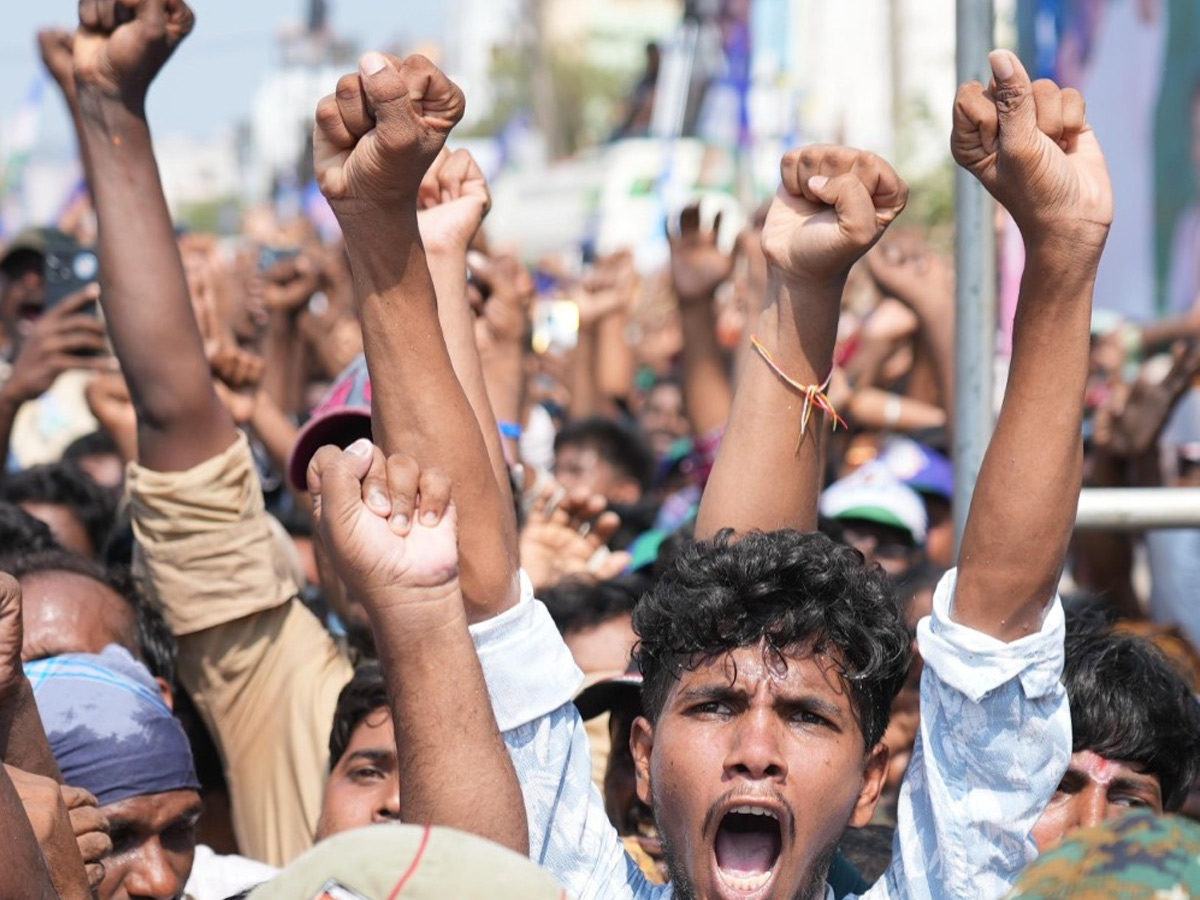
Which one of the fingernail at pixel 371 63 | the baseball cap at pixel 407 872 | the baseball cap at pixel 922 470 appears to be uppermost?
the fingernail at pixel 371 63

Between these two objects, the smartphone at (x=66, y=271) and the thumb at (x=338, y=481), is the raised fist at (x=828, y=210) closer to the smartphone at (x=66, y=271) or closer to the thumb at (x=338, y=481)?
the thumb at (x=338, y=481)

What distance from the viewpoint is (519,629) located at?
2.25 metres

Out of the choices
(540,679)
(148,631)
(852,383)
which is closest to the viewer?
(540,679)

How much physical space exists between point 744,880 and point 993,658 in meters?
0.39

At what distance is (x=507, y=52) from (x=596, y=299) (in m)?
63.4

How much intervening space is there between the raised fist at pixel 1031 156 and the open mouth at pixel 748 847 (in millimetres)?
758

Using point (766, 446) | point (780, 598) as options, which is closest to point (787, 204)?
point (766, 446)

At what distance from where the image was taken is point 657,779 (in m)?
2.25

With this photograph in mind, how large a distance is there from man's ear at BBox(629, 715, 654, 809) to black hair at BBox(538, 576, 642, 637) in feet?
3.91

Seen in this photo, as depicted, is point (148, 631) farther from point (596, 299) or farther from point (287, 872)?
point (596, 299)

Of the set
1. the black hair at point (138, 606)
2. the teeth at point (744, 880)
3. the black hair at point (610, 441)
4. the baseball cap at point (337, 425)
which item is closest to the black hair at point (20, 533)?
the black hair at point (138, 606)

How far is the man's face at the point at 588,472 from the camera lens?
636 cm

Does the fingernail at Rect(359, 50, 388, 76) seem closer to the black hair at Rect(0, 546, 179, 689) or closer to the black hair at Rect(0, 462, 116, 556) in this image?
the black hair at Rect(0, 546, 179, 689)

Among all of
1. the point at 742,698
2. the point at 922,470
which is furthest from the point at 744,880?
the point at 922,470
